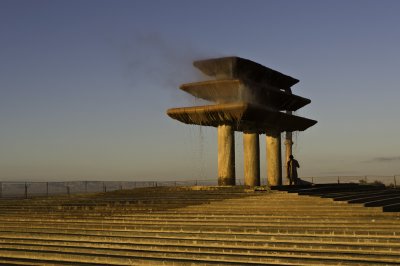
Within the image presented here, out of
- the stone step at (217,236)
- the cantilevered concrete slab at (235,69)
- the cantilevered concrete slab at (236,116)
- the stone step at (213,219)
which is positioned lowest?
the stone step at (217,236)

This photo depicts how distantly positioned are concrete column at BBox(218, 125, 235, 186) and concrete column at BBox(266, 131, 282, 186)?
413 centimetres

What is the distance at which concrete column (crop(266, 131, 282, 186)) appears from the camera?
103 feet

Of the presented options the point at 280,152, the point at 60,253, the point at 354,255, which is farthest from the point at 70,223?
the point at 280,152

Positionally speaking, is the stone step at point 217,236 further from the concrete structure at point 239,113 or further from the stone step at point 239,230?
the concrete structure at point 239,113

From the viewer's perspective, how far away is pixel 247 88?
28.3 metres

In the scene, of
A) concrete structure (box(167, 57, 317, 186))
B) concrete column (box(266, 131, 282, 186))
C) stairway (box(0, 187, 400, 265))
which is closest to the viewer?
stairway (box(0, 187, 400, 265))

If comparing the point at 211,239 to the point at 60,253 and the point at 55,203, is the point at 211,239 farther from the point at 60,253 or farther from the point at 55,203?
the point at 55,203

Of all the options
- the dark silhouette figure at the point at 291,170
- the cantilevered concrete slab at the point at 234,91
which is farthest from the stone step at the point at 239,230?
the cantilevered concrete slab at the point at 234,91

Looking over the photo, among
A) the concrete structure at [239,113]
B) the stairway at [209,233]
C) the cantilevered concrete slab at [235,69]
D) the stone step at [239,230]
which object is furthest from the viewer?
the cantilevered concrete slab at [235,69]

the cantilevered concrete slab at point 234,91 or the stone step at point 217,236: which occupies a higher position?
the cantilevered concrete slab at point 234,91

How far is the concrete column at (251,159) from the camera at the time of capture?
2864 cm

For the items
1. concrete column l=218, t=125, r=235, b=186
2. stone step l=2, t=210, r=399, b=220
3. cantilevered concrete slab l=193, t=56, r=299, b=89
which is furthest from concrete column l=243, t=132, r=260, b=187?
stone step l=2, t=210, r=399, b=220

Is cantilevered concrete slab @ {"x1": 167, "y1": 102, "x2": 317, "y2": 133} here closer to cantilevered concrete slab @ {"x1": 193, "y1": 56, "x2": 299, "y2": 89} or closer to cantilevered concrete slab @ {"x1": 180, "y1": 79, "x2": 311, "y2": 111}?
cantilevered concrete slab @ {"x1": 180, "y1": 79, "x2": 311, "y2": 111}

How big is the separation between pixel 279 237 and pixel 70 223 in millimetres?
7451
